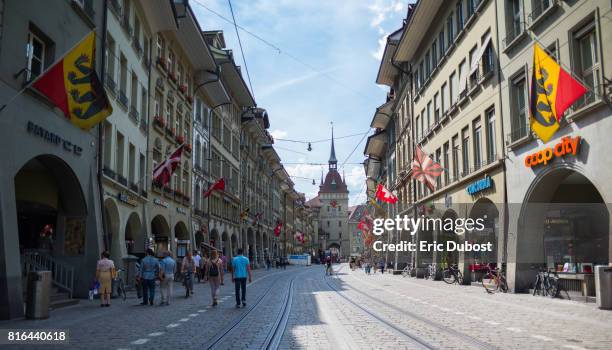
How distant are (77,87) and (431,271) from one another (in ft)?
86.1

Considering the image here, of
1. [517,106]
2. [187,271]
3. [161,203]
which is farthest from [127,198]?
[517,106]

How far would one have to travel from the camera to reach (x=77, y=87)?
14.9 meters

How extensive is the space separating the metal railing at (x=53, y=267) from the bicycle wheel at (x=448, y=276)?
727 inches

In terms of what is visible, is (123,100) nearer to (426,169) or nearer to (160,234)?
(160,234)

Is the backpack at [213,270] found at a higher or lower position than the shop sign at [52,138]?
lower

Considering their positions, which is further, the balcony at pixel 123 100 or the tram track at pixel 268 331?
the balcony at pixel 123 100

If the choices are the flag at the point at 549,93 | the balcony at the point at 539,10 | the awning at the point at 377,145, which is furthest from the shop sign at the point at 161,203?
the awning at the point at 377,145

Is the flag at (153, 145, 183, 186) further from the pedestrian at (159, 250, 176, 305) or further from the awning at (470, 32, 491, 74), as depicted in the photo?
the awning at (470, 32, 491, 74)

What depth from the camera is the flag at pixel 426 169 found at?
96.8 ft

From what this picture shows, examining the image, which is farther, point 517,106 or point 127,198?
point 127,198

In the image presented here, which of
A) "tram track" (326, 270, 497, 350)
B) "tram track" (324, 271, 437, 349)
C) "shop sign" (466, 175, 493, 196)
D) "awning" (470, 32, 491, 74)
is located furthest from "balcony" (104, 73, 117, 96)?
"shop sign" (466, 175, 493, 196)

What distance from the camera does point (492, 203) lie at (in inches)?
1001

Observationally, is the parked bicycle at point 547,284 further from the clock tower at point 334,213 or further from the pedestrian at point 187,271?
the clock tower at point 334,213

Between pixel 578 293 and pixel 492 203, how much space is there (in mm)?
8124
